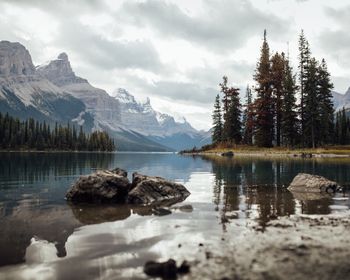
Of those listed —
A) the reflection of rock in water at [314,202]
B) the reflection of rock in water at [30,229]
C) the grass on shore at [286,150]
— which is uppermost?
the grass on shore at [286,150]

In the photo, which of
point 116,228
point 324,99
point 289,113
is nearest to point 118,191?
point 116,228

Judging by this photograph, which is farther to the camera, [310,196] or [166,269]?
[310,196]

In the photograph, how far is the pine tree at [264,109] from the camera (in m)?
92.1

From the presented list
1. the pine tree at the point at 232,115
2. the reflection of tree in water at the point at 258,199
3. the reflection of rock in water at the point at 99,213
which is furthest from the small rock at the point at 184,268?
the pine tree at the point at 232,115

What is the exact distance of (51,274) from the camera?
1011 centimetres

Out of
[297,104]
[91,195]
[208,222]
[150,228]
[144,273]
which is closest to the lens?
[144,273]

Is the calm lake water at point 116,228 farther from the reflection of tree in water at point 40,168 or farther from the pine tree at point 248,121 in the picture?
the pine tree at point 248,121

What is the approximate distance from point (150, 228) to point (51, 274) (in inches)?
235

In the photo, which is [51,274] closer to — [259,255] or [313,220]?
[259,255]

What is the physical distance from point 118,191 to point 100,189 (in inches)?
48.6

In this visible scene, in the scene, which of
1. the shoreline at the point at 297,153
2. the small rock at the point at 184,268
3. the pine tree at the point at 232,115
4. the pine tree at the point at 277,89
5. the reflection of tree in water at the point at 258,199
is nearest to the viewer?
the small rock at the point at 184,268

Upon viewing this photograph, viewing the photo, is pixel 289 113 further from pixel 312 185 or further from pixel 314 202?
pixel 314 202

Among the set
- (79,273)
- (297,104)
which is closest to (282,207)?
(79,273)

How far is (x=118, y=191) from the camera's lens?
24250 mm
